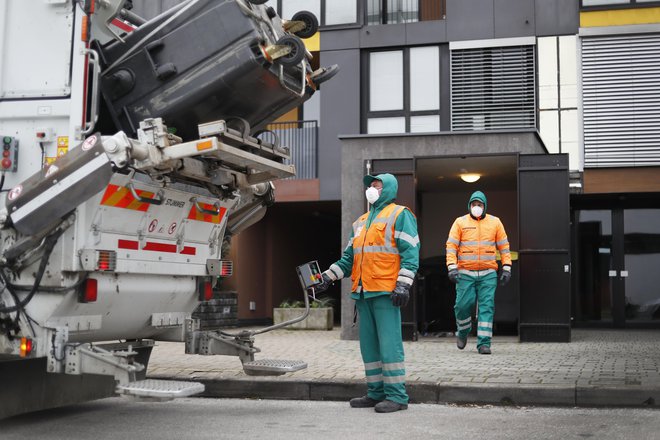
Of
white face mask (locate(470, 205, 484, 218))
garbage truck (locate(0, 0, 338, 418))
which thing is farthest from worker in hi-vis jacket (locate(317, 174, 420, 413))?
white face mask (locate(470, 205, 484, 218))

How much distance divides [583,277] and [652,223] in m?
1.58

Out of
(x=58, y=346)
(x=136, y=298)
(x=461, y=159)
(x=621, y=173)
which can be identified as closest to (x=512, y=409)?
(x=136, y=298)

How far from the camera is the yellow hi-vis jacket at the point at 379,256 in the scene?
6.62m

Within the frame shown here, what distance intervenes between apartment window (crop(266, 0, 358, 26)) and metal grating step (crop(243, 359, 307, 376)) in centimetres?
1065

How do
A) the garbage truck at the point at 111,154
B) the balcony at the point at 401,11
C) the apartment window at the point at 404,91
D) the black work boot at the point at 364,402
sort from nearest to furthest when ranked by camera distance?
the garbage truck at the point at 111,154
the black work boot at the point at 364,402
the apartment window at the point at 404,91
the balcony at the point at 401,11

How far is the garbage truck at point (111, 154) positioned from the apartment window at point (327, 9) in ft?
34.7

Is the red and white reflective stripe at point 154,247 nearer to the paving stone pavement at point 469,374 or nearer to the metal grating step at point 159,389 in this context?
the metal grating step at point 159,389

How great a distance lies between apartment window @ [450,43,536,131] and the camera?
618 inches

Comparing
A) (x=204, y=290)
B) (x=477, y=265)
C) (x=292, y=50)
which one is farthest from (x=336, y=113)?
(x=292, y=50)

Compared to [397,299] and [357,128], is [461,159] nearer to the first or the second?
[357,128]

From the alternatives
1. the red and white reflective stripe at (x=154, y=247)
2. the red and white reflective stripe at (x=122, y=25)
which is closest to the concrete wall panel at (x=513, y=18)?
the red and white reflective stripe at (x=154, y=247)

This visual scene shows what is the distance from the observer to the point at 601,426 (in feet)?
19.8

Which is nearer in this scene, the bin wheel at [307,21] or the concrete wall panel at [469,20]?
the bin wheel at [307,21]

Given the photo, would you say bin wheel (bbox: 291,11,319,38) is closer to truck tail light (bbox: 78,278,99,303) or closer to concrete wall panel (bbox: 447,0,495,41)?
truck tail light (bbox: 78,278,99,303)
